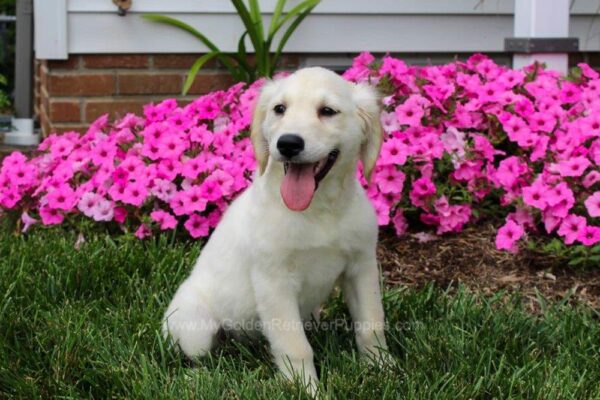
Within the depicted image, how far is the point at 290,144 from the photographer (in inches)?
99.8

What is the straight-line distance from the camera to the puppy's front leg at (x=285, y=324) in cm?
277

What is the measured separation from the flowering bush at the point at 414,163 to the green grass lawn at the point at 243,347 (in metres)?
0.54

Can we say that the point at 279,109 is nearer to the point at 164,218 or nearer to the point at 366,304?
the point at 366,304

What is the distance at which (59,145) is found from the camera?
479 cm

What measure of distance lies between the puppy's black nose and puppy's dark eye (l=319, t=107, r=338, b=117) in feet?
0.53

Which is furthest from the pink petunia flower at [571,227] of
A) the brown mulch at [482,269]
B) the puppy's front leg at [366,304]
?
the puppy's front leg at [366,304]

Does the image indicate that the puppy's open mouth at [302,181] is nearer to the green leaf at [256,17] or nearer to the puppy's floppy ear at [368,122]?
the puppy's floppy ear at [368,122]

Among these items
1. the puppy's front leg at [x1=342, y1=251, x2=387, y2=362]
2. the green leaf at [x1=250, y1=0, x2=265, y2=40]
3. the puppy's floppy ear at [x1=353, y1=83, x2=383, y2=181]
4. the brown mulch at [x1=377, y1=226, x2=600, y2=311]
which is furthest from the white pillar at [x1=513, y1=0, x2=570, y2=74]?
the puppy's front leg at [x1=342, y1=251, x2=387, y2=362]

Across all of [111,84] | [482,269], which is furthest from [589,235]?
[111,84]

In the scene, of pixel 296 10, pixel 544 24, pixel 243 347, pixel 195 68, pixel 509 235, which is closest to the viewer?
pixel 243 347

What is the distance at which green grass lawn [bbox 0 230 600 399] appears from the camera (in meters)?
2.67

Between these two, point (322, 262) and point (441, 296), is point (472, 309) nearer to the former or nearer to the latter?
point (441, 296)

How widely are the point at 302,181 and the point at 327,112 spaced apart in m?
0.22

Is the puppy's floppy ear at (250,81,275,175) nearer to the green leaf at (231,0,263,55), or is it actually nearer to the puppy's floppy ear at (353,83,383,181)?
the puppy's floppy ear at (353,83,383,181)
